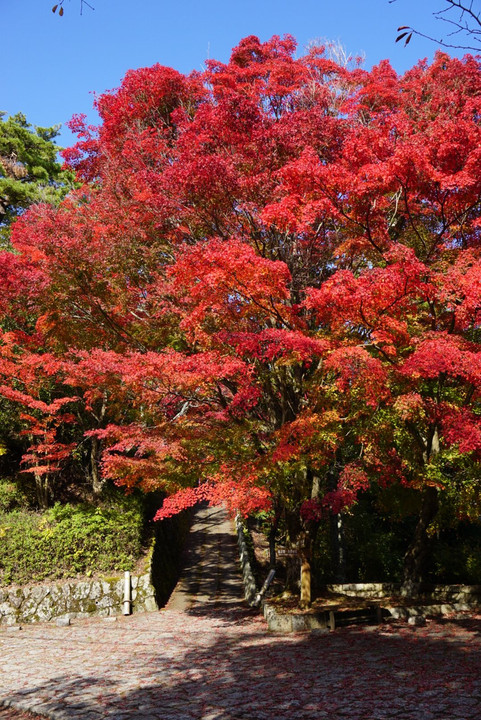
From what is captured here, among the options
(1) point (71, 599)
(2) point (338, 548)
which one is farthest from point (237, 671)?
(2) point (338, 548)

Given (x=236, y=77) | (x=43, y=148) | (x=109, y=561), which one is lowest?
(x=109, y=561)

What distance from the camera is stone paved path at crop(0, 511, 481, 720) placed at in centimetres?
557

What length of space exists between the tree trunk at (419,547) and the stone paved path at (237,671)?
166 centimetres

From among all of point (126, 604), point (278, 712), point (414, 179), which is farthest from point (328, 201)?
point (126, 604)

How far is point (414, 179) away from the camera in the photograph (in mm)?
8844

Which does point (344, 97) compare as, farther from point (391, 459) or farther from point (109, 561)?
point (109, 561)

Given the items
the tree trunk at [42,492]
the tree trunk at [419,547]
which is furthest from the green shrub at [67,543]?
the tree trunk at [419,547]

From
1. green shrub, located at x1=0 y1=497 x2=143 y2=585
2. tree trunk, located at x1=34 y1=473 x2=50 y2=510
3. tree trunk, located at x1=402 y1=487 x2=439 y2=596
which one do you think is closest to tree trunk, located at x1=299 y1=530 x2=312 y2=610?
tree trunk, located at x1=402 y1=487 x2=439 y2=596

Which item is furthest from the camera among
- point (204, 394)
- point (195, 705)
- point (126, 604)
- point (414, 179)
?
point (126, 604)

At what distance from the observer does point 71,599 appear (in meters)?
12.9

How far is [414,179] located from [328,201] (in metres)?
1.46

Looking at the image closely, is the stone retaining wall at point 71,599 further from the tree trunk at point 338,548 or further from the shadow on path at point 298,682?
the tree trunk at point 338,548

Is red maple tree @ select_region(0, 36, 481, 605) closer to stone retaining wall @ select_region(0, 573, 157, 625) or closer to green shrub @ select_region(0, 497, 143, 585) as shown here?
green shrub @ select_region(0, 497, 143, 585)

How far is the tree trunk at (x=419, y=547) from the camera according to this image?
37.9 ft
